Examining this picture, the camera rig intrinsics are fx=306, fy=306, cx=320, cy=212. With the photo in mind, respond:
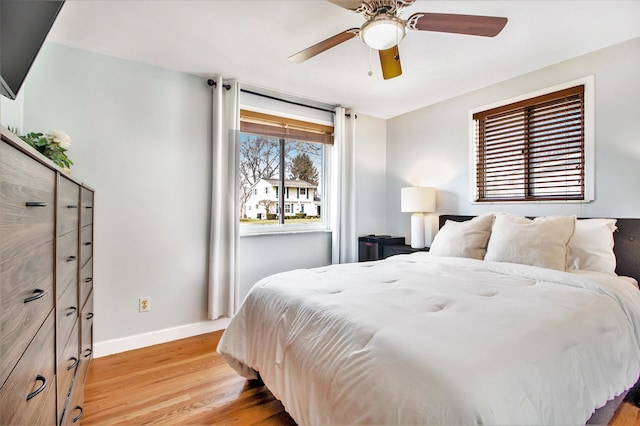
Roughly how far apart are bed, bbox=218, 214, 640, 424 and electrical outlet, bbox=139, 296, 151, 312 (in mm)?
1133

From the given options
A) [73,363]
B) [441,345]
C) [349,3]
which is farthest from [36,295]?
[349,3]

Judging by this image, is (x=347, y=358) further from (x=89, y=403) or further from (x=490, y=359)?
(x=89, y=403)

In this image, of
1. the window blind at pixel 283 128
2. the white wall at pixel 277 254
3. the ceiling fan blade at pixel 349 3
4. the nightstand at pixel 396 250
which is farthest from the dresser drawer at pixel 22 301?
the nightstand at pixel 396 250

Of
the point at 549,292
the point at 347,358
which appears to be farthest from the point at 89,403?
the point at 549,292

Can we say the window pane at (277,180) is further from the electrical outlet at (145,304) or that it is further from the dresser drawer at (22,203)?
the dresser drawer at (22,203)

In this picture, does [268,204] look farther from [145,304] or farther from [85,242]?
[85,242]

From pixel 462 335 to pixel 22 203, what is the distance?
1.31m

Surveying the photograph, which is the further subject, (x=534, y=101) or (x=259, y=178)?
(x=259, y=178)

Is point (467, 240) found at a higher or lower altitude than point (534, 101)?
lower

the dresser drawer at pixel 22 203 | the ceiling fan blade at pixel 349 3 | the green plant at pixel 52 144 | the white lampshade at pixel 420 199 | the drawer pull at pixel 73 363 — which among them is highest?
the ceiling fan blade at pixel 349 3

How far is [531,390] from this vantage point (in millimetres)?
882

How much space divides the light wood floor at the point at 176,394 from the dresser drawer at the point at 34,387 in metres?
0.83

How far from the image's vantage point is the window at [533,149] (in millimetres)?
2514

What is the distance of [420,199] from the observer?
11.0 feet
